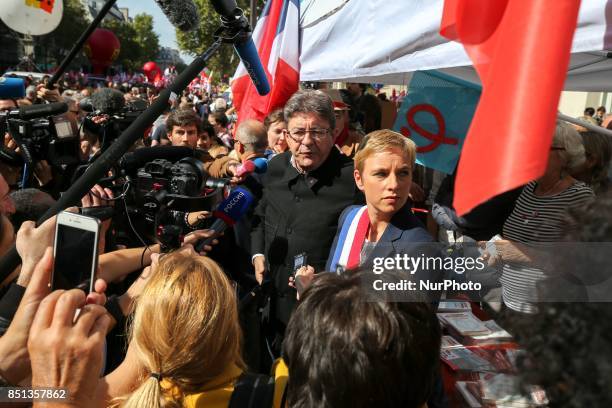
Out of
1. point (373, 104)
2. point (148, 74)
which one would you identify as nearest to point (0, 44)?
point (148, 74)

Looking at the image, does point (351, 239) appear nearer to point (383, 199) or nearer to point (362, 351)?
point (383, 199)

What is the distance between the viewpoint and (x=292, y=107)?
2.41 m

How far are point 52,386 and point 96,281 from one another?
287 millimetres

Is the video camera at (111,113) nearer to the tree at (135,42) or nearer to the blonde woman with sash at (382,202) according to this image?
the blonde woman with sash at (382,202)

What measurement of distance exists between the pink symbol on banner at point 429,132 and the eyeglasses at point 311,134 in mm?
566

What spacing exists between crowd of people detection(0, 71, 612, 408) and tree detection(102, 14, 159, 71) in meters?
53.2

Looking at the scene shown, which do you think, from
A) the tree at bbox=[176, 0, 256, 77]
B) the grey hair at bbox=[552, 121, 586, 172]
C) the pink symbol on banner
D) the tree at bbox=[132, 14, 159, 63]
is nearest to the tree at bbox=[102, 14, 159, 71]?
the tree at bbox=[132, 14, 159, 63]

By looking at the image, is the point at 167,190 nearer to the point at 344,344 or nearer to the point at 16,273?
the point at 16,273

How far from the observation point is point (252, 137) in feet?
10.6

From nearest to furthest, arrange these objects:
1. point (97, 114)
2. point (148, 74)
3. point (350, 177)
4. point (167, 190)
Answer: point (167, 190) < point (350, 177) < point (97, 114) < point (148, 74)

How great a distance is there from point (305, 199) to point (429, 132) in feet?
2.64

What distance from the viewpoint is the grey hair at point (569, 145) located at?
2100mm

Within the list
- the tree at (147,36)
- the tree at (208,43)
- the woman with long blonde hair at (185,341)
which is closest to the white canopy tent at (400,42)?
the woman with long blonde hair at (185,341)

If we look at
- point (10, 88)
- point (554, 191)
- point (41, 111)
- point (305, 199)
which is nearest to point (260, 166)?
point (305, 199)
